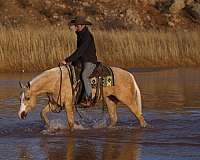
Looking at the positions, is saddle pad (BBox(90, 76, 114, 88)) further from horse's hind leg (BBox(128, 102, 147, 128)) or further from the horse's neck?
the horse's neck

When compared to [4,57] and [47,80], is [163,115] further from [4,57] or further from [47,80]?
[4,57]

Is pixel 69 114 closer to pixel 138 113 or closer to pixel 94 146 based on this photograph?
pixel 138 113

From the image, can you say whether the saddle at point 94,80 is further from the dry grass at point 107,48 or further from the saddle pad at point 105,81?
the dry grass at point 107,48

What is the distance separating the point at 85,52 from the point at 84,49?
0.36 feet

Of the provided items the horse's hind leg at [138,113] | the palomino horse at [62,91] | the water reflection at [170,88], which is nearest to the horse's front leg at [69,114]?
the palomino horse at [62,91]

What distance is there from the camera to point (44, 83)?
13719 millimetres

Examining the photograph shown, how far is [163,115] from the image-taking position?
1611cm

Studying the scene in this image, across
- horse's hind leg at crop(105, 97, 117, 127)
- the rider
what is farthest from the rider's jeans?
horse's hind leg at crop(105, 97, 117, 127)

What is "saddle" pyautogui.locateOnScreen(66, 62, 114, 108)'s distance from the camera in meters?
14.0

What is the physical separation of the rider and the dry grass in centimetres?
1516

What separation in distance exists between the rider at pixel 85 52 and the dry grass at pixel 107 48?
15.2 meters

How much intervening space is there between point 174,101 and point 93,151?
799cm

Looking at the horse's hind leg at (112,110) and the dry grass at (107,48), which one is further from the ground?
the dry grass at (107,48)

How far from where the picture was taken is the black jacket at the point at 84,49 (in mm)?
14000
